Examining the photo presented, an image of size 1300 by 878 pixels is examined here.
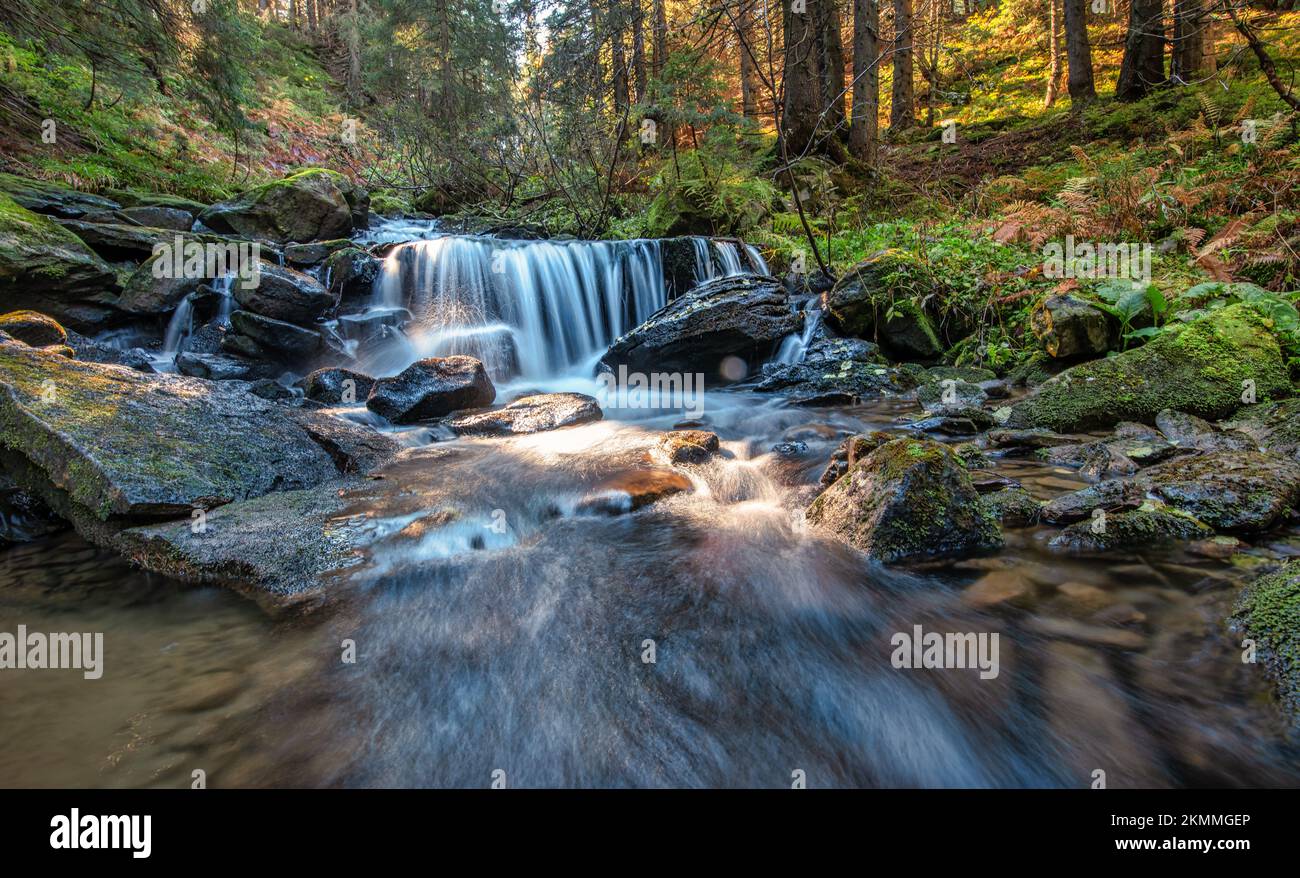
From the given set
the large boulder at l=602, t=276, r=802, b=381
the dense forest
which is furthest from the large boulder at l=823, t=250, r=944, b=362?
the large boulder at l=602, t=276, r=802, b=381

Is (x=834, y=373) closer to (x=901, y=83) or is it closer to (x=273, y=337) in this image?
(x=273, y=337)

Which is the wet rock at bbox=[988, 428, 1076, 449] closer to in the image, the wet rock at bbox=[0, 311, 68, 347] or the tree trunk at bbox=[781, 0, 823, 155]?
the tree trunk at bbox=[781, 0, 823, 155]

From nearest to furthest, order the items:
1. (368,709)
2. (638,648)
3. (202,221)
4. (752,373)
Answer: (368,709) → (638,648) → (752,373) → (202,221)

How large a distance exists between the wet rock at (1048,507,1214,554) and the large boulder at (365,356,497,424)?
6.70m

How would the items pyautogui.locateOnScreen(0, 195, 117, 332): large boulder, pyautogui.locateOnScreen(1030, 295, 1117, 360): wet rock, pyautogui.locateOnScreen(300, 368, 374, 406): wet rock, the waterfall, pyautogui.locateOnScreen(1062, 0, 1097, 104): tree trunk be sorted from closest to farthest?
pyautogui.locateOnScreen(1030, 295, 1117, 360): wet rock, pyautogui.locateOnScreen(0, 195, 117, 332): large boulder, pyautogui.locateOnScreen(300, 368, 374, 406): wet rock, the waterfall, pyautogui.locateOnScreen(1062, 0, 1097, 104): tree trunk

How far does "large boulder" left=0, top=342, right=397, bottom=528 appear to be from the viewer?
3.68m

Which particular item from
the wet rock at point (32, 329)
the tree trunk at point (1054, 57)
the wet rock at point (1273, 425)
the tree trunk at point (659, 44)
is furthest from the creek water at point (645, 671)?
the tree trunk at point (1054, 57)

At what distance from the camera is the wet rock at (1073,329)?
6266mm

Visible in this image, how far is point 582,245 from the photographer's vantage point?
37.9 ft

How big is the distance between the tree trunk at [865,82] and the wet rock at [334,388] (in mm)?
11509

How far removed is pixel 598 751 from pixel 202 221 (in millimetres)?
13862

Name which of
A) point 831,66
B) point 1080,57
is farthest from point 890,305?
point 1080,57
